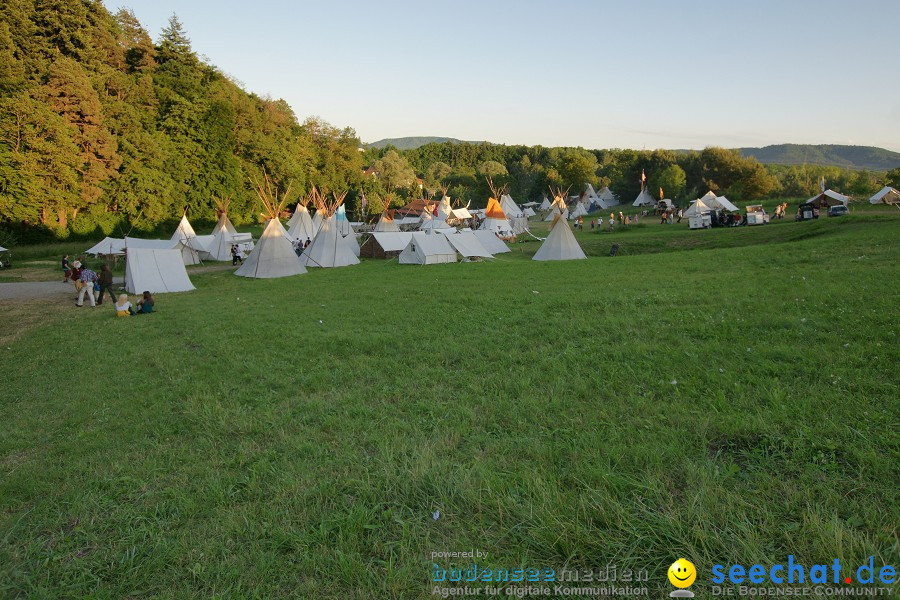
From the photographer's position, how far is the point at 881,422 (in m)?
3.41

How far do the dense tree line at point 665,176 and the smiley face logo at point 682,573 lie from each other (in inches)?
1938

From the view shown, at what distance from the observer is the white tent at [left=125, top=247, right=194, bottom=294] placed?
54.5 feet

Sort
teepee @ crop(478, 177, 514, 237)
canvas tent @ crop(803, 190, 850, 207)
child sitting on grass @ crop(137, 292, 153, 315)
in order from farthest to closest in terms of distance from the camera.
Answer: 1. teepee @ crop(478, 177, 514, 237)
2. canvas tent @ crop(803, 190, 850, 207)
3. child sitting on grass @ crop(137, 292, 153, 315)

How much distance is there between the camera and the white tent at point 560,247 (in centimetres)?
2283

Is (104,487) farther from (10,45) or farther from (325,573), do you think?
(10,45)

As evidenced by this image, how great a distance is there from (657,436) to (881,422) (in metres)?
1.60

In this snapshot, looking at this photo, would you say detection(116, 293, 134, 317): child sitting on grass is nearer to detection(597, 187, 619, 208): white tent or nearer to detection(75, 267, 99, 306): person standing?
detection(75, 267, 99, 306): person standing

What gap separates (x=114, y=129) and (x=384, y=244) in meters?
21.6

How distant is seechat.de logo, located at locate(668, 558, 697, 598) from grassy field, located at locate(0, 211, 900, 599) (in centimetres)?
5

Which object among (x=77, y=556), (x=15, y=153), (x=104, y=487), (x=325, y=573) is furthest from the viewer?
(x=15, y=153)

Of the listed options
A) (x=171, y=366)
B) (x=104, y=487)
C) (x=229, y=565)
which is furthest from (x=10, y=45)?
(x=229, y=565)

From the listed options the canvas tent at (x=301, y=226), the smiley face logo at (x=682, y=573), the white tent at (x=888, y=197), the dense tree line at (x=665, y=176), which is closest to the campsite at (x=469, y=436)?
the smiley face logo at (x=682, y=573)

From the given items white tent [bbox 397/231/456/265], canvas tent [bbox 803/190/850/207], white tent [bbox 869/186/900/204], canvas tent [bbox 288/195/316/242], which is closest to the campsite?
white tent [bbox 397/231/456/265]

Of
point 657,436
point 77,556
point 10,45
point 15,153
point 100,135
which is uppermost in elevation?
point 10,45
